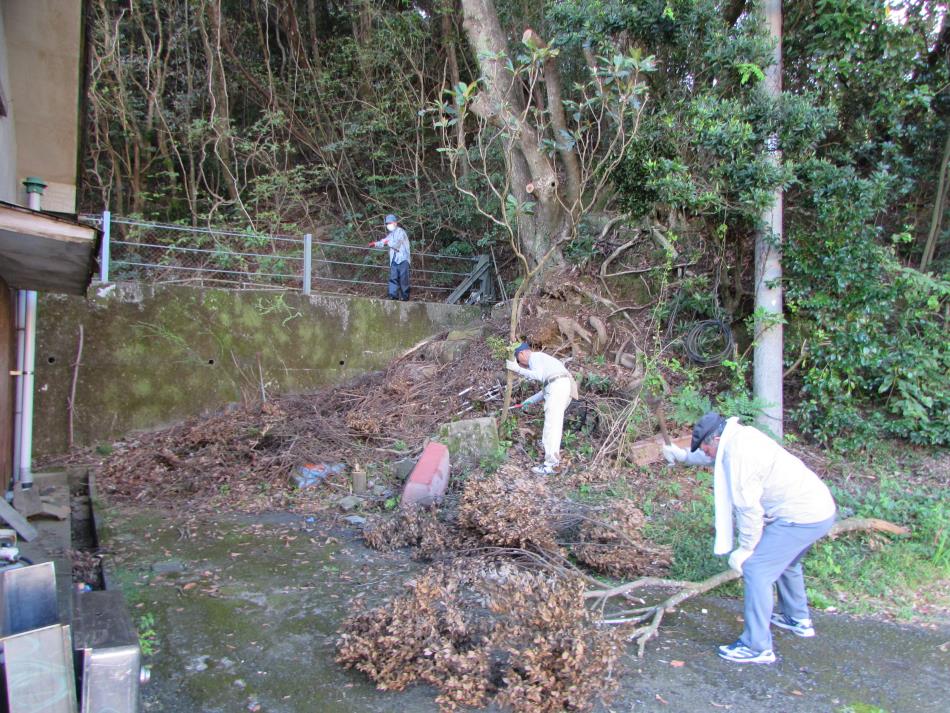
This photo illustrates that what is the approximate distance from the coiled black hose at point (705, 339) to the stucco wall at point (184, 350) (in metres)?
4.35

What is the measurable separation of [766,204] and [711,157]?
0.91 meters

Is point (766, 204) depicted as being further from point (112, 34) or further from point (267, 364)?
point (112, 34)

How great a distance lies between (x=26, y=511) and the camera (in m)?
5.73

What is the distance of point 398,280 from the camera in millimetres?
11039

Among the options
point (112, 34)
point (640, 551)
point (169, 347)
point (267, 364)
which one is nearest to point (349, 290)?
point (267, 364)

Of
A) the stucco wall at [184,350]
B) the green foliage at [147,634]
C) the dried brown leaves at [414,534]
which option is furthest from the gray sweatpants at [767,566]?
the stucco wall at [184,350]

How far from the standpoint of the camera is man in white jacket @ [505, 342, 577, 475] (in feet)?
24.3

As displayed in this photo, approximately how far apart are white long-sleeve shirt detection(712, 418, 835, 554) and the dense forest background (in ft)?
13.7

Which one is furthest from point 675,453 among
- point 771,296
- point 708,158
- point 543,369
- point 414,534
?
point 708,158

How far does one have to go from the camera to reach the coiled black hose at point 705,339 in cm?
900

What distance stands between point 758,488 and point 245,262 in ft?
30.1

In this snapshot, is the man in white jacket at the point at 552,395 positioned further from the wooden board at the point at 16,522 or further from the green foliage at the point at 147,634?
the wooden board at the point at 16,522

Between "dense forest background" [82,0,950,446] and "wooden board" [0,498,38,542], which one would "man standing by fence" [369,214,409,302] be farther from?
"wooden board" [0,498,38,542]

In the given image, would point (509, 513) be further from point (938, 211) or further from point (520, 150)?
point (938, 211)
